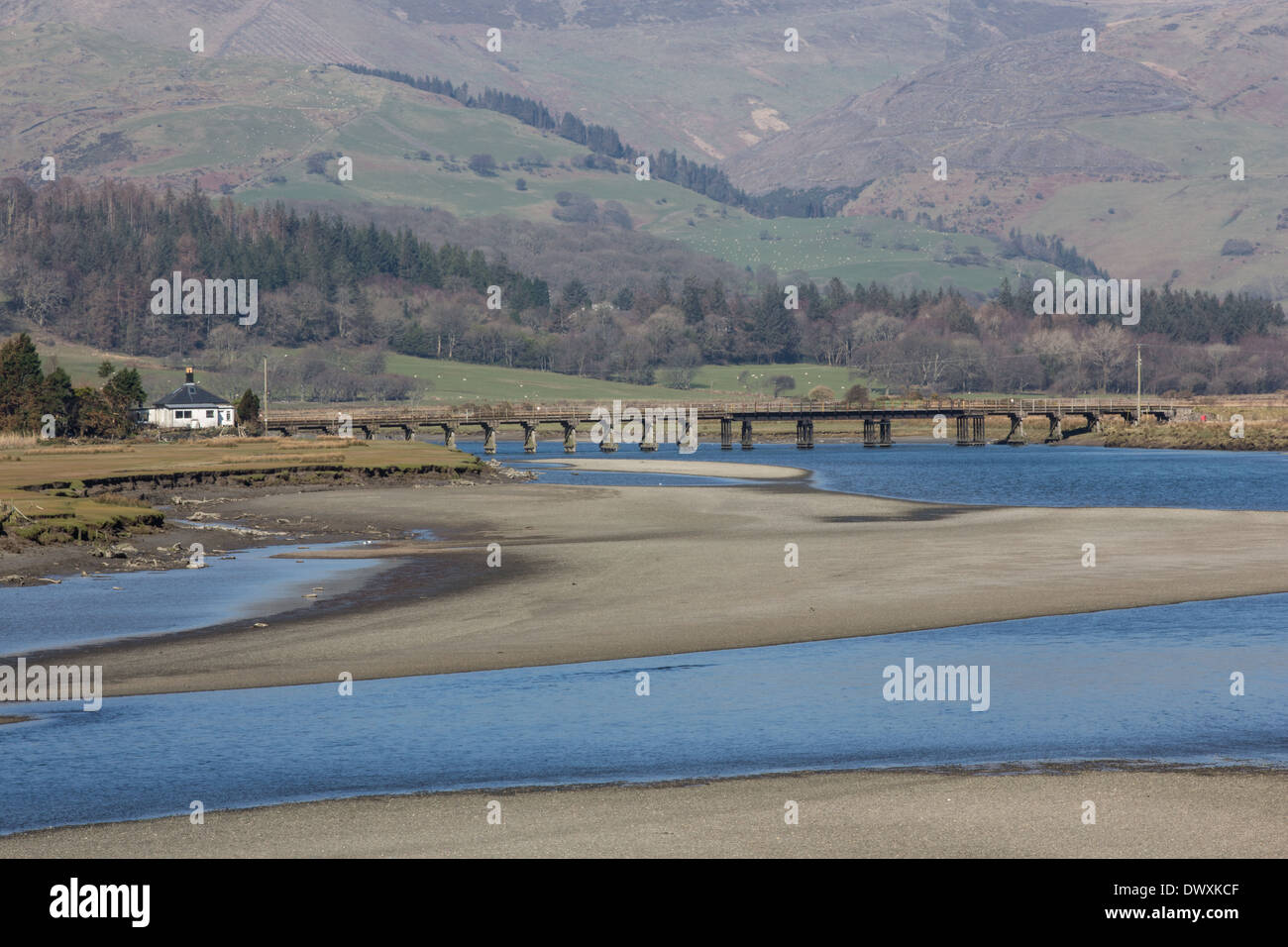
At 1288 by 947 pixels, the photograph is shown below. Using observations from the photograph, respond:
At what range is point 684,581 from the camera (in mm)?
46406

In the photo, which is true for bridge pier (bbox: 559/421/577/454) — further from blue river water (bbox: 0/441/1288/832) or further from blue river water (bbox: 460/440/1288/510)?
blue river water (bbox: 0/441/1288/832)

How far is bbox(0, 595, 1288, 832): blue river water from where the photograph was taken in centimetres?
2236

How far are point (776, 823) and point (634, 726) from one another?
7.08 m

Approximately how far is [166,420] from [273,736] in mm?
169210

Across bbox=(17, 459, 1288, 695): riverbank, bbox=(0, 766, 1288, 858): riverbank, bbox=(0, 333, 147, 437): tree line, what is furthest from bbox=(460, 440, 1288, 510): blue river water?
bbox=(0, 766, 1288, 858): riverbank

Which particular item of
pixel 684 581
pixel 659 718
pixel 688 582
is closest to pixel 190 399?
pixel 684 581

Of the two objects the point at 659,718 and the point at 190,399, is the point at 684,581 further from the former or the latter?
the point at 190,399

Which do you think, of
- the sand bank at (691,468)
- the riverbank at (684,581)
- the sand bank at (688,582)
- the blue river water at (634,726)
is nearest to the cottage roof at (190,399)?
the sand bank at (691,468)

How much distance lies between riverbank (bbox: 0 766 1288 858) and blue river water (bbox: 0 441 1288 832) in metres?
1.15

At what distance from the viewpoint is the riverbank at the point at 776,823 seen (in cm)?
1816

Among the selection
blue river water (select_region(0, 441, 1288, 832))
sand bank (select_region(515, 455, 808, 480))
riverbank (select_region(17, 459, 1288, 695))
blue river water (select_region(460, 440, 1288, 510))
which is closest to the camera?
blue river water (select_region(0, 441, 1288, 832))

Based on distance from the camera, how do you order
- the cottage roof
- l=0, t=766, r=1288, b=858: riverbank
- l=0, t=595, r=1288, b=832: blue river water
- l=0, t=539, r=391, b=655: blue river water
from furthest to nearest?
the cottage roof, l=0, t=539, r=391, b=655: blue river water, l=0, t=595, r=1288, b=832: blue river water, l=0, t=766, r=1288, b=858: riverbank
